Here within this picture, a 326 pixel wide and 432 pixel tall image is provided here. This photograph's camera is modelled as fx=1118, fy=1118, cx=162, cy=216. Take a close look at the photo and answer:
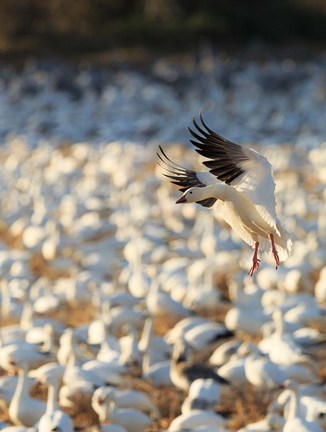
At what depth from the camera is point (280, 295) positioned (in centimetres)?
852

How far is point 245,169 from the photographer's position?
415 cm

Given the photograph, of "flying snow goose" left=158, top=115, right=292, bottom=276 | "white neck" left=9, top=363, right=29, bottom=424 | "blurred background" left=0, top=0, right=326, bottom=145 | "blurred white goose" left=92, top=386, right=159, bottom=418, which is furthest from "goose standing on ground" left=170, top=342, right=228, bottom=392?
"blurred background" left=0, top=0, right=326, bottom=145

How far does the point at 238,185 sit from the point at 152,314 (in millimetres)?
4153

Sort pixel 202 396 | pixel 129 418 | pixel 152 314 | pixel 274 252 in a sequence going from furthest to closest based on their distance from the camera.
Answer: pixel 152 314
pixel 202 396
pixel 129 418
pixel 274 252

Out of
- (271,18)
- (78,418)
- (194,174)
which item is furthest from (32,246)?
(271,18)

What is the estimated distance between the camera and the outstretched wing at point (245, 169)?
161 inches

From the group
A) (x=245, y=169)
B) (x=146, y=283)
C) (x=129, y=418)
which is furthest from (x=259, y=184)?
(x=146, y=283)

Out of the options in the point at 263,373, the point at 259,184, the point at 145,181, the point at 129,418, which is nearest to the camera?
the point at 259,184

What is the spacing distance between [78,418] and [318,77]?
20.1 m

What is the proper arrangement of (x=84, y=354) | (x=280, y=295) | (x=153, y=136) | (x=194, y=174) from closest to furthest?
(x=194, y=174) < (x=84, y=354) < (x=280, y=295) < (x=153, y=136)

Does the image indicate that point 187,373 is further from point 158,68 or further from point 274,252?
point 158,68

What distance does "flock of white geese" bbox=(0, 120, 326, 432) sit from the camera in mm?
6125

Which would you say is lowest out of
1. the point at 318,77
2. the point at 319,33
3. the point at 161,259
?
the point at 161,259

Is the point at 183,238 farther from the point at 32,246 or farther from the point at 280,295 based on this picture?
the point at 280,295
